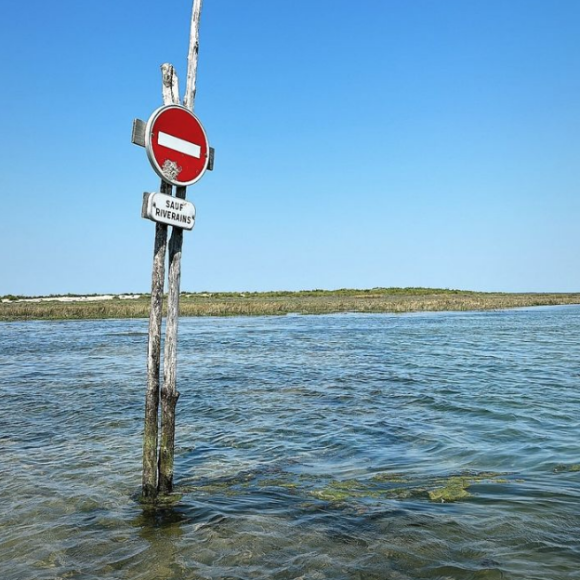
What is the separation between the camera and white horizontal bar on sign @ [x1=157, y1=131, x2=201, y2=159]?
647 cm

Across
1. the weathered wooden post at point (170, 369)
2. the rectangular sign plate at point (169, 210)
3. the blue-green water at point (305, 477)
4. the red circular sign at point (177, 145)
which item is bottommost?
the blue-green water at point (305, 477)

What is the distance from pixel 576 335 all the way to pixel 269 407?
24.9 m

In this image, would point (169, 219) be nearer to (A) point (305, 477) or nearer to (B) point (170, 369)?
(B) point (170, 369)

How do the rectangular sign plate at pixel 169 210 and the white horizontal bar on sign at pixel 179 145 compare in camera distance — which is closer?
the rectangular sign plate at pixel 169 210

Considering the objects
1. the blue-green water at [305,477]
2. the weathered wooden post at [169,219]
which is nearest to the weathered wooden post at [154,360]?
the weathered wooden post at [169,219]

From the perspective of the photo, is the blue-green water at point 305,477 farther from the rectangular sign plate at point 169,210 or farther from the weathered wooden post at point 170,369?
the rectangular sign plate at point 169,210

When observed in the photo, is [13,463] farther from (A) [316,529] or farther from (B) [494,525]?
(B) [494,525]

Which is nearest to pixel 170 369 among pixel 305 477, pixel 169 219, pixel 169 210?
pixel 169 219

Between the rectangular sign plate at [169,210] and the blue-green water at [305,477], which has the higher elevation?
the rectangular sign plate at [169,210]

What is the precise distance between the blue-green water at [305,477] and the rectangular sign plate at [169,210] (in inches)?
139

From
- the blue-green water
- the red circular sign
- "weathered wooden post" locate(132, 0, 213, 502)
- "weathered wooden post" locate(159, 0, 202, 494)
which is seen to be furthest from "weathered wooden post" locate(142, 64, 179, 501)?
the blue-green water

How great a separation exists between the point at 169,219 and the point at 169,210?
0.11 meters

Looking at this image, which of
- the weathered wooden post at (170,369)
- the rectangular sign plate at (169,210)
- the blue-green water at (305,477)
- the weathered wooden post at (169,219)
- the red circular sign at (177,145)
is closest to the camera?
the blue-green water at (305,477)

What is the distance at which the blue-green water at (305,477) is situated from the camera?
A: 16.9 feet
